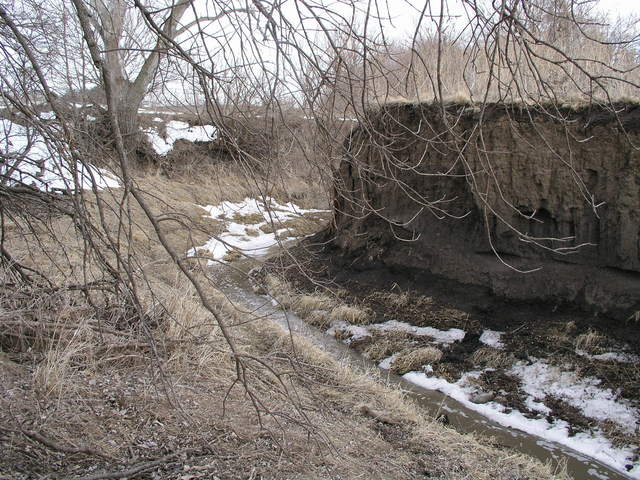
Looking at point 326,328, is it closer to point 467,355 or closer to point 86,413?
point 467,355

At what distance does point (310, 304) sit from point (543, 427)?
195 inches

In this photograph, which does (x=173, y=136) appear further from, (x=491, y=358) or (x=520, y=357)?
(x=520, y=357)

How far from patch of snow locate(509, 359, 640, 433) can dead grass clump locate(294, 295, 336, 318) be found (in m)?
3.75

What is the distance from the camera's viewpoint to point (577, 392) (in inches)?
272

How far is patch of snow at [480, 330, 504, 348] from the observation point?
8.39 meters

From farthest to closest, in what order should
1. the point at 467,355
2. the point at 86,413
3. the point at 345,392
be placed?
1. the point at 467,355
2. the point at 345,392
3. the point at 86,413

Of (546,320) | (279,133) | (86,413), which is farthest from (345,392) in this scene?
(546,320)

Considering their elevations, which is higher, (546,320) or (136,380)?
(136,380)

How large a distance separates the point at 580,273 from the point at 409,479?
5.67m

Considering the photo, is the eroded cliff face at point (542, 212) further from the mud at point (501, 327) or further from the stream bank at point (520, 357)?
the stream bank at point (520, 357)

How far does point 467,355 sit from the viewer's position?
326 inches

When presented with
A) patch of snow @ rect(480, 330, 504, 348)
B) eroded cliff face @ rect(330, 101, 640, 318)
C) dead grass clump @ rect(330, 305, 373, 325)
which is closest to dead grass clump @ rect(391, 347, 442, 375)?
patch of snow @ rect(480, 330, 504, 348)

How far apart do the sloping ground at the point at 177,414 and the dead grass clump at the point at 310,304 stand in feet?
13.6

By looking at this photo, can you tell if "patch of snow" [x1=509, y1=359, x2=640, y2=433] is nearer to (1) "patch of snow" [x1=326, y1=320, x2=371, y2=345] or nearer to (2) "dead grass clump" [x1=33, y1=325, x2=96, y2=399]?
(1) "patch of snow" [x1=326, y1=320, x2=371, y2=345]
